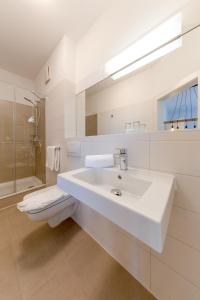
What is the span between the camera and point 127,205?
0.42 metres

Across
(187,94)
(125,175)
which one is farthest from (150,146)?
(187,94)

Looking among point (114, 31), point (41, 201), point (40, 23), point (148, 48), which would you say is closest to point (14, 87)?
point (40, 23)

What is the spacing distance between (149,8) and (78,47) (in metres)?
0.96

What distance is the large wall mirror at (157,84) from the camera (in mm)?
764

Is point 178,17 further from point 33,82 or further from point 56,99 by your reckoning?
point 33,82

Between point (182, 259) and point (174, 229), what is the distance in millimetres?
158

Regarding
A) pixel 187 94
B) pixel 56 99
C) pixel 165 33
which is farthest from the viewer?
pixel 56 99

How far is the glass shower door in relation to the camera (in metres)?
2.25

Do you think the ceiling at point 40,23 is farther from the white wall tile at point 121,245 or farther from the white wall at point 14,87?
the white wall tile at point 121,245

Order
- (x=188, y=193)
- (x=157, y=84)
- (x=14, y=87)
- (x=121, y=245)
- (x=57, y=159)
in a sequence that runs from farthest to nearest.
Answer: (x=14, y=87)
(x=57, y=159)
(x=121, y=245)
(x=157, y=84)
(x=188, y=193)

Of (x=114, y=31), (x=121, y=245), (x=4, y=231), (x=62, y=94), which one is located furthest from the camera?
(x=62, y=94)

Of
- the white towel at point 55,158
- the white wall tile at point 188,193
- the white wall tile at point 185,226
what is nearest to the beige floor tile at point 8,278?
the white towel at point 55,158

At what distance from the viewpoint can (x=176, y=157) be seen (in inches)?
28.7

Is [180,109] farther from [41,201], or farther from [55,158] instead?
[55,158]
